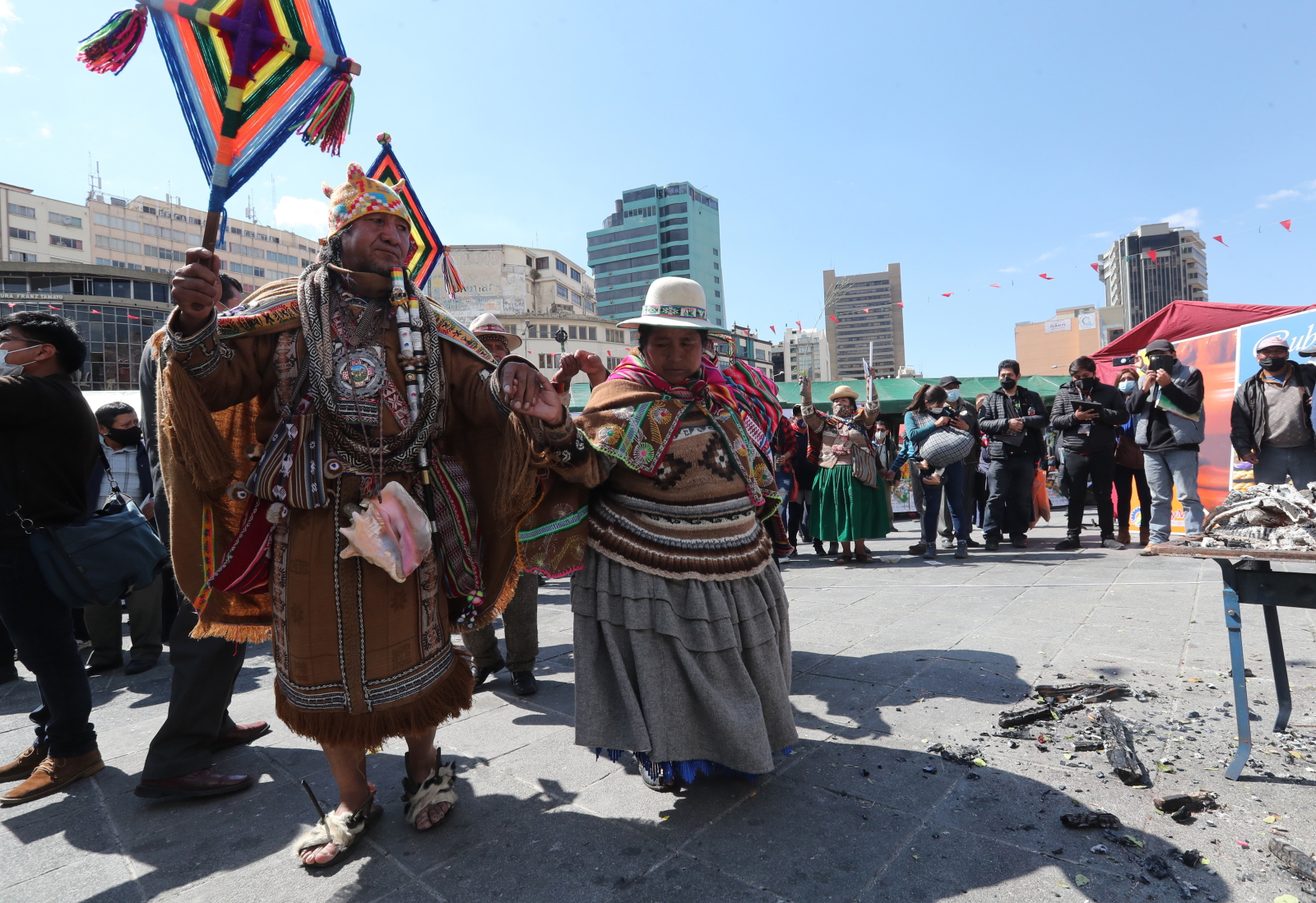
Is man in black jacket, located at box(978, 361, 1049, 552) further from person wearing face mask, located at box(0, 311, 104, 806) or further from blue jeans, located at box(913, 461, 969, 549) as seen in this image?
person wearing face mask, located at box(0, 311, 104, 806)

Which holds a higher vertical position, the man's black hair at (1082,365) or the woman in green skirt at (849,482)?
the man's black hair at (1082,365)

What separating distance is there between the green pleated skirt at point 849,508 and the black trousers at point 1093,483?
199 centimetres

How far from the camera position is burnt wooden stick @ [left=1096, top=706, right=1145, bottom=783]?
2.40 meters

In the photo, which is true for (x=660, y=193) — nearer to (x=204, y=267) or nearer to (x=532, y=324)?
(x=532, y=324)

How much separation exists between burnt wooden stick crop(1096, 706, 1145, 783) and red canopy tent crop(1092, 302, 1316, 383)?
6.91 m

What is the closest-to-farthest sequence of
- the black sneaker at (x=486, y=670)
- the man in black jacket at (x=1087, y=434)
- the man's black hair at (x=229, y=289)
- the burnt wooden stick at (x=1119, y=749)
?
the burnt wooden stick at (x=1119, y=749)
the man's black hair at (x=229, y=289)
the black sneaker at (x=486, y=670)
the man in black jacket at (x=1087, y=434)

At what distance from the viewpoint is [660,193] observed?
112000 millimetres

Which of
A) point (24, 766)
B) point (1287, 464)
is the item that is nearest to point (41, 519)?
point (24, 766)

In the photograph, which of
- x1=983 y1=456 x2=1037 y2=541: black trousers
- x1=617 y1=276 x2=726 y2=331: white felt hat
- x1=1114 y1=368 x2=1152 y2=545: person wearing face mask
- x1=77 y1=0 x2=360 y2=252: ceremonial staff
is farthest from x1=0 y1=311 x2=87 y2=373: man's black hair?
x1=1114 y1=368 x2=1152 y2=545: person wearing face mask

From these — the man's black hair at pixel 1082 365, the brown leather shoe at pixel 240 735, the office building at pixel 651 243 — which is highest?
the office building at pixel 651 243

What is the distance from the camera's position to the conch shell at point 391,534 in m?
2.07

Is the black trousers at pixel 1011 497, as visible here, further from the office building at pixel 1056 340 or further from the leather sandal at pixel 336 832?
the office building at pixel 1056 340

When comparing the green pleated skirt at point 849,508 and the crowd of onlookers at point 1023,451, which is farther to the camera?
the green pleated skirt at point 849,508

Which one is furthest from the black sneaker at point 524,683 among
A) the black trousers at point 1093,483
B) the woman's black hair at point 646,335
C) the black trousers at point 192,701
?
the black trousers at point 1093,483
